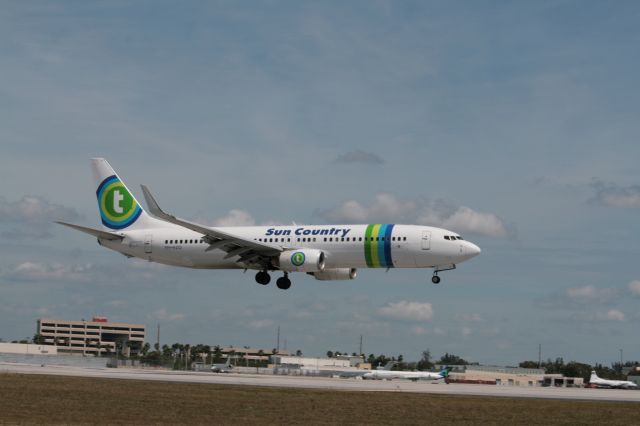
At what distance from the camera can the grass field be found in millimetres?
37094

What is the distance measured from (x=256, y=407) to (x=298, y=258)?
28.6 metres

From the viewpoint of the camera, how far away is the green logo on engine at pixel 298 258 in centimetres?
7000

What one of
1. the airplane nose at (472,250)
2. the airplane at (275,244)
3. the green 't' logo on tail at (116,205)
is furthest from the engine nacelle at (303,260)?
the green 't' logo on tail at (116,205)

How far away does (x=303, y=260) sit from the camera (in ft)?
229

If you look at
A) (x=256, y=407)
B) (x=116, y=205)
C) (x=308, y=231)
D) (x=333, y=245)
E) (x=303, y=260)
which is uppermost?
(x=116, y=205)

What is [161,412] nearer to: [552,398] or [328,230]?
[552,398]

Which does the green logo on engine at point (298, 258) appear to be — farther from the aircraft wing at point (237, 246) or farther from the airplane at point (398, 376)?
the airplane at point (398, 376)

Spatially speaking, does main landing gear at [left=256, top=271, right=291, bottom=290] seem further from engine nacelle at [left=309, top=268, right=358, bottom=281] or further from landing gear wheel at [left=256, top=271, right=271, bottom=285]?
engine nacelle at [left=309, top=268, right=358, bottom=281]

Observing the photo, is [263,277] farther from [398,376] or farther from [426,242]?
[398,376]

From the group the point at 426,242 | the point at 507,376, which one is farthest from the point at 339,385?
the point at 507,376

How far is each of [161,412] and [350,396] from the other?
13.6 metres

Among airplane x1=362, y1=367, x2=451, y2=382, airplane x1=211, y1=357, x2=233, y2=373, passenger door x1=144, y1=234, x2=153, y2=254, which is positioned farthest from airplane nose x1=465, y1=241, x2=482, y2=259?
airplane x1=362, y1=367, x2=451, y2=382

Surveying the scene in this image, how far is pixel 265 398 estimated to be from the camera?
153 ft

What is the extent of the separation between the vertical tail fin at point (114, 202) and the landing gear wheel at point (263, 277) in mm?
11296
